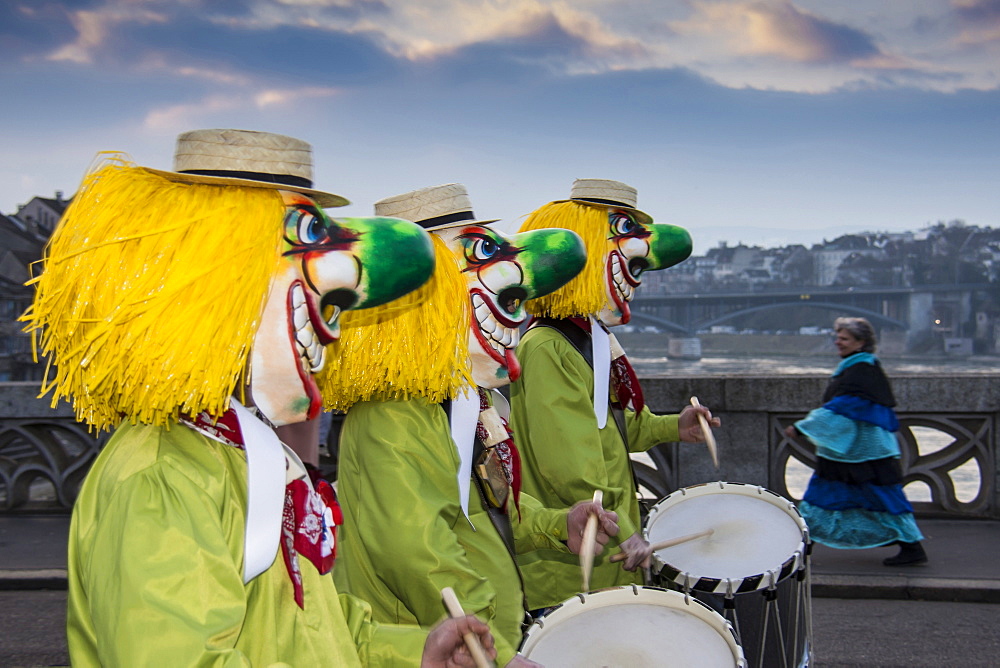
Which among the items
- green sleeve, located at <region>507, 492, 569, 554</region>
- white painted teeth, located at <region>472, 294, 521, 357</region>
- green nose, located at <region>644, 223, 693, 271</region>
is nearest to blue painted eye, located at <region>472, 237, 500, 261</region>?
white painted teeth, located at <region>472, 294, 521, 357</region>

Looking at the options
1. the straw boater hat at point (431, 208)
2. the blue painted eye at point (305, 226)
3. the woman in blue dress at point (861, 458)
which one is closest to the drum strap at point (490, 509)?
the straw boater hat at point (431, 208)

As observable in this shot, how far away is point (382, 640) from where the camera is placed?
5.36ft

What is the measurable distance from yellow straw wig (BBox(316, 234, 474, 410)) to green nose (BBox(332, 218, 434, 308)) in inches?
26.7

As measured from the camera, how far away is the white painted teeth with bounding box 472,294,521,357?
105 inches

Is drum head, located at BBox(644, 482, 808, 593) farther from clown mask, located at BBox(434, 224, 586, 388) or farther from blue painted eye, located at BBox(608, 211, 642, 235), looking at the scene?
blue painted eye, located at BBox(608, 211, 642, 235)

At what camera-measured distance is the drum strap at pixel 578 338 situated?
10.8 ft

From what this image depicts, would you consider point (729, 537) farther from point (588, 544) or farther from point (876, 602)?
point (876, 602)

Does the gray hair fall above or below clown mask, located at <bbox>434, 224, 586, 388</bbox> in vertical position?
below

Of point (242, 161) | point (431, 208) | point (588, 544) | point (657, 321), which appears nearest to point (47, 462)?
point (431, 208)

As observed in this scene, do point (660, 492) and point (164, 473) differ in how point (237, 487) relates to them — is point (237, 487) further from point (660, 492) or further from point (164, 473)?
point (660, 492)

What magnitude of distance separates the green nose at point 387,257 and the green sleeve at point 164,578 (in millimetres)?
477

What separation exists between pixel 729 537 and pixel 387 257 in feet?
5.91

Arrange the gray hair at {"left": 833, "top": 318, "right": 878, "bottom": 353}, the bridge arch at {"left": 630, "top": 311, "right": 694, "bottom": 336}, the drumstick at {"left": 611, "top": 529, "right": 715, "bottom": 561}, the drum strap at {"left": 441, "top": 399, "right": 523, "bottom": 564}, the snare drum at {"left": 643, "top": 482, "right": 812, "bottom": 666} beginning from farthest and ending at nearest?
the bridge arch at {"left": 630, "top": 311, "right": 694, "bottom": 336} → the gray hair at {"left": 833, "top": 318, "right": 878, "bottom": 353} → the drumstick at {"left": 611, "top": 529, "right": 715, "bottom": 561} → the snare drum at {"left": 643, "top": 482, "right": 812, "bottom": 666} → the drum strap at {"left": 441, "top": 399, "right": 523, "bottom": 564}

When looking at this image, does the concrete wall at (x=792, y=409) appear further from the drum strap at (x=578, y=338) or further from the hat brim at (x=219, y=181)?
the hat brim at (x=219, y=181)
